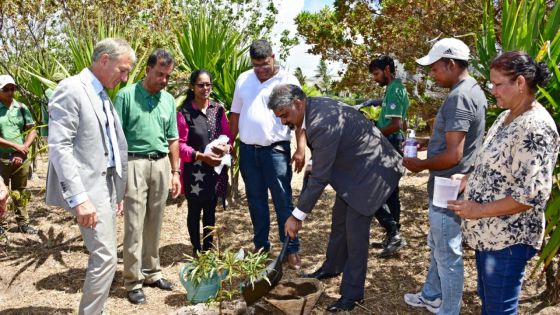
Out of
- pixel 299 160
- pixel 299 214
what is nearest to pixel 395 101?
pixel 299 160

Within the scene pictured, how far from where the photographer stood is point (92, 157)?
10.5 feet

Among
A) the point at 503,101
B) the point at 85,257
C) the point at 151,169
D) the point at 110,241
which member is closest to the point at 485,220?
the point at 503,101

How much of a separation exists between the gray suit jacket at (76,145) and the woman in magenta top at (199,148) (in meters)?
1.31

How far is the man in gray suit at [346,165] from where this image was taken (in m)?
3.48

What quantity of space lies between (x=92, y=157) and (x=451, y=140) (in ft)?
7.34

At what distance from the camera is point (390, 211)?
540cm

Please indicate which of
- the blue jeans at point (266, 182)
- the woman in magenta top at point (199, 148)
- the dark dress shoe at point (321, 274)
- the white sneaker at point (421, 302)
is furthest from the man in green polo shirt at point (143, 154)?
the white sneaker at point (421, 302)

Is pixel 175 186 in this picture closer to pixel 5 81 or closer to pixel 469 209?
pixel 469 209

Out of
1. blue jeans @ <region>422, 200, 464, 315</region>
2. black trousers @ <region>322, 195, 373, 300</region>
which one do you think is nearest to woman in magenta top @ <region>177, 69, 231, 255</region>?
black trousers @ <region>322, 195, 373, 300</region>

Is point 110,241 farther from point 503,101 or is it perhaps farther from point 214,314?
point 503,101

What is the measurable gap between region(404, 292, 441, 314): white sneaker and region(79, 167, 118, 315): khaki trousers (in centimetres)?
230

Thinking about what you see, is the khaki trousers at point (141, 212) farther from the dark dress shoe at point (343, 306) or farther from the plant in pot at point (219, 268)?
the dark dress shoe at point (343, 306)

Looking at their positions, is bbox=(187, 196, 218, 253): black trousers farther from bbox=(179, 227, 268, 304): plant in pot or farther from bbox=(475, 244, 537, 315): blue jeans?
bbox=(475, 244, 537, 315): blue jeans

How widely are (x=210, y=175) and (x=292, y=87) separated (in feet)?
4.92
